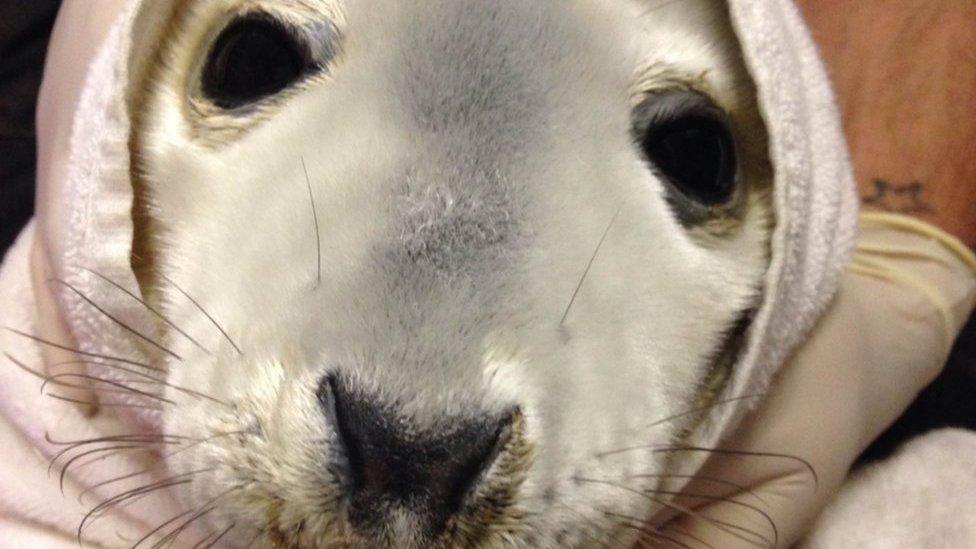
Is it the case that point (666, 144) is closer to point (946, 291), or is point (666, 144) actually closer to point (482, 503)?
point (482, 503)

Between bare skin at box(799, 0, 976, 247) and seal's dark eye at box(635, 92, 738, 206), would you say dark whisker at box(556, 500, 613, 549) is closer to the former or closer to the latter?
seal's dark eye at box(635, 92, 738, 206)

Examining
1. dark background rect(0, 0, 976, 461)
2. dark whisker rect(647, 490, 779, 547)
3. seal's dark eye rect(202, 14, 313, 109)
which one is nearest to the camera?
seal's dark eye rect(202, 14, 313, 109)

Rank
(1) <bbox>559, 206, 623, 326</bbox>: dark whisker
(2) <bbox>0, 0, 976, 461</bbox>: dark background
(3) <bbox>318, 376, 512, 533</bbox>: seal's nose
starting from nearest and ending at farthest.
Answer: (3) <bbox>318, 376, 512, 533</bbox>: seal's nose
(1) <bbox>559, 206, 623, 326</bbox>: dark whisker
(2) <bbox>0, 0, 976, 461</bbox>: dark background

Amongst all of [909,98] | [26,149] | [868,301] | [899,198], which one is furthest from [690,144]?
[26,149]

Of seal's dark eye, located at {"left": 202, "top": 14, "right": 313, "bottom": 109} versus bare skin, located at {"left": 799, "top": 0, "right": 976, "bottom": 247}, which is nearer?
seal's dark eye, located at {"left": 202, "top": 14, "right": 313, "bottom": 109}

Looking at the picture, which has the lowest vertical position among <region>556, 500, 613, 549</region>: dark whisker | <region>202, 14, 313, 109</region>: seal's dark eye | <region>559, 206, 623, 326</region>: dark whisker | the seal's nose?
<region>556, 500, 613, 549</region>: dark whisker

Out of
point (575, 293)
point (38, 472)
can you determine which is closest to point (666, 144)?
point (575, 293)

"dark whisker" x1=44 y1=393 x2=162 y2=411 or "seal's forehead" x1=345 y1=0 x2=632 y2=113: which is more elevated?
"seal's forehead" x1=345 y1=0 x2=632 y2=113

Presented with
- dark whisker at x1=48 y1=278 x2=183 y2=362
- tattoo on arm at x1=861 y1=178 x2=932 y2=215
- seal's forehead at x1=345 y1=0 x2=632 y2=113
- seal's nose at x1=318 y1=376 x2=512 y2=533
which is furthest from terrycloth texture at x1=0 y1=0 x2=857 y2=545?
tattoo on arm at x1=861 y1=178 x2=932 y2=215
